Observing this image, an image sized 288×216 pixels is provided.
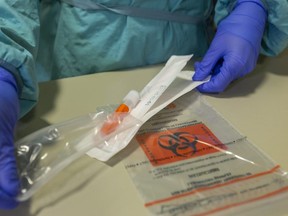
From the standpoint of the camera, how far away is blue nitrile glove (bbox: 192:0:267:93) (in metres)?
0.68

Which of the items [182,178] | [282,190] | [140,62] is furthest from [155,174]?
[140,62]

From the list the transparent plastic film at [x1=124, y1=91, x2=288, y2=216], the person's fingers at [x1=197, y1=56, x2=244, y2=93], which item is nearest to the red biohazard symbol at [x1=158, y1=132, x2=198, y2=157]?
the transparent plastic film at [x1=124, y1=91, x2=288, y2=216]

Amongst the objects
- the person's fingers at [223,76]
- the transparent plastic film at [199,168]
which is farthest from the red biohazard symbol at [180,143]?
the person's fingers at [223,76]

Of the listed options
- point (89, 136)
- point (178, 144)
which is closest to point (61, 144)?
point (89, 136)

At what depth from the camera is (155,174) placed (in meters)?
0.50

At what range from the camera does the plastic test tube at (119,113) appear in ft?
1.79

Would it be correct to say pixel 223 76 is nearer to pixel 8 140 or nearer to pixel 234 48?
pixel 234 48

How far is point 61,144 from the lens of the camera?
20.2 inches

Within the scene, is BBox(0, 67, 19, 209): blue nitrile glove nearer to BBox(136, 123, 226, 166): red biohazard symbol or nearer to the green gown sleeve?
the green gown sleeve

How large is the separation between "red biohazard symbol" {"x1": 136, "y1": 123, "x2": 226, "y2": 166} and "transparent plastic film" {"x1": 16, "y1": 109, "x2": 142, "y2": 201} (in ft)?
0.11

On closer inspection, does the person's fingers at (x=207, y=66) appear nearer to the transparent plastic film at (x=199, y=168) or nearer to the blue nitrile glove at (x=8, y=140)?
the transparent plastic film at (x=199, y=168)

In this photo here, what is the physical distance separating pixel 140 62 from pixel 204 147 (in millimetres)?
290

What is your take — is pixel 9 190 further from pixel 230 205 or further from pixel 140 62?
pixel 140 62

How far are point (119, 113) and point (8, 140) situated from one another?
0.58 ft
